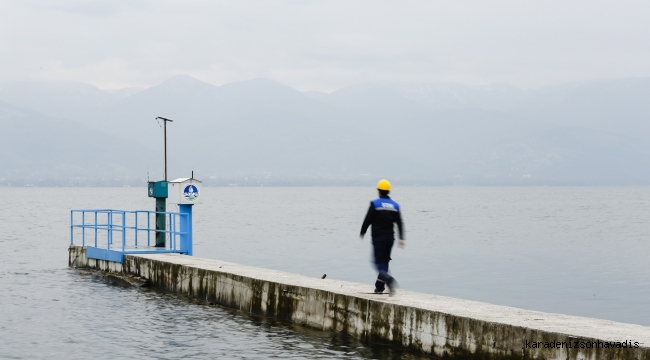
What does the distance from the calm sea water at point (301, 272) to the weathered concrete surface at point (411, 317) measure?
0.27m

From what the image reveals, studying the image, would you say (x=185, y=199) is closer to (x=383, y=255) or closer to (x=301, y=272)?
(x=383, y=255)

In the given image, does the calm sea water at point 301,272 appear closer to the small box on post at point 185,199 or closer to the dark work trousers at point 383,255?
the dark work trousers at point 383,255

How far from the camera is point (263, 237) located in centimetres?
5116

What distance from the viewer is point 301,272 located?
102 feet

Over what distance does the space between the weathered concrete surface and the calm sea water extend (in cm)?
27

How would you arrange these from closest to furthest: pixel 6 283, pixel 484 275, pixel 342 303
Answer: pixel 342 303 → pixel 6 283 → pixel 484 275

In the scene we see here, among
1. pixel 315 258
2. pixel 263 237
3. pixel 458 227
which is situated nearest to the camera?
pixel 315 258

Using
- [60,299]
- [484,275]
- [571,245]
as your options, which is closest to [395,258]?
[484,275]

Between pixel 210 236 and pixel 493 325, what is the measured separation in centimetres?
4280

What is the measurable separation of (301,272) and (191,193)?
38.8ft

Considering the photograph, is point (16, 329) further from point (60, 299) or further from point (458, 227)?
point (458, 227)

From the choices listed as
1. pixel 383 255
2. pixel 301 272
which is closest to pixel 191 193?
pixel 383 255

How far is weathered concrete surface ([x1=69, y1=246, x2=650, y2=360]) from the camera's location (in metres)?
9.29

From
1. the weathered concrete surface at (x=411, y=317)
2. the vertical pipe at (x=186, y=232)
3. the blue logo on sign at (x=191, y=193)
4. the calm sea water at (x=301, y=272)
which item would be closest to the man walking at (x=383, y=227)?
the weathered concrete surface at (x=411, y=317)
